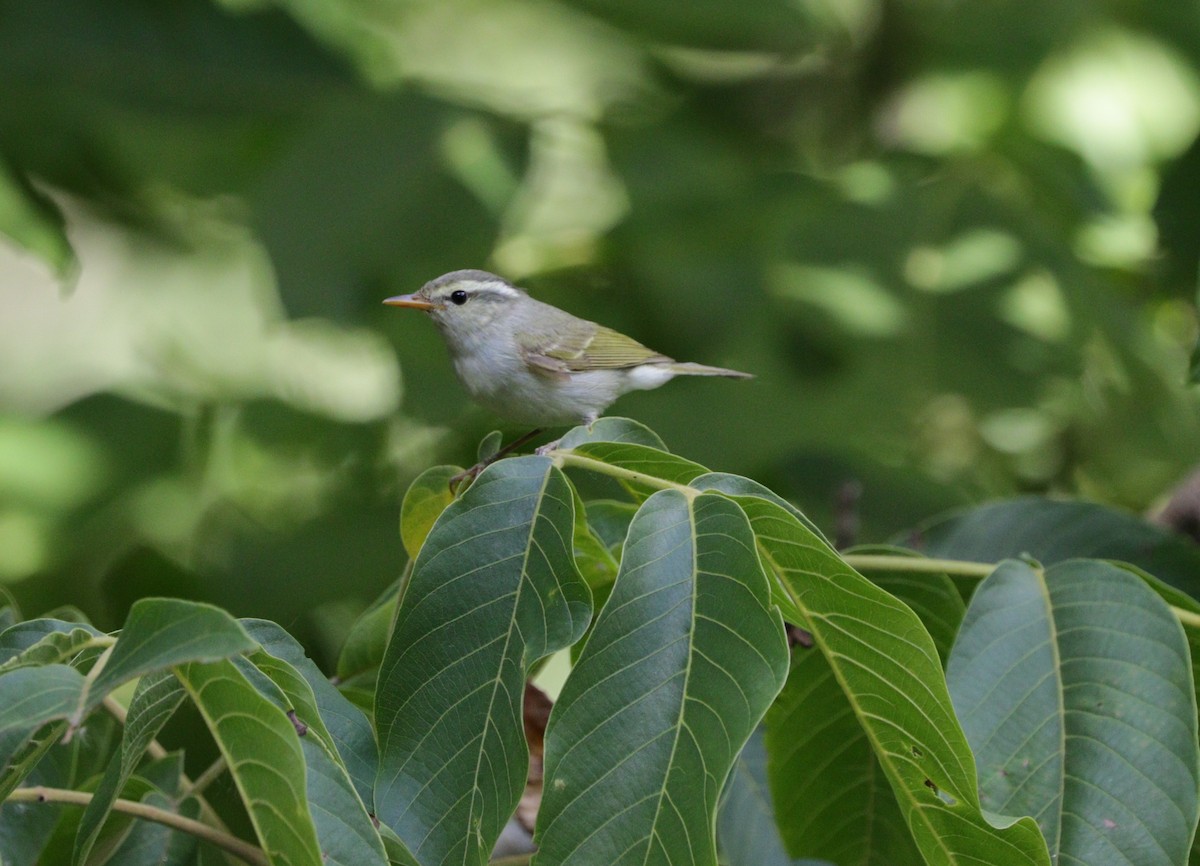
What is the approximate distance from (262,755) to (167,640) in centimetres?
13

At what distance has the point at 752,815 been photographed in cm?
185

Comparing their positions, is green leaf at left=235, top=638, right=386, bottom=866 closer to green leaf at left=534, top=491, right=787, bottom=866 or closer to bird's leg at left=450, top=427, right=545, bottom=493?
green leaf at left=534, top=491, right=787, bottom=866

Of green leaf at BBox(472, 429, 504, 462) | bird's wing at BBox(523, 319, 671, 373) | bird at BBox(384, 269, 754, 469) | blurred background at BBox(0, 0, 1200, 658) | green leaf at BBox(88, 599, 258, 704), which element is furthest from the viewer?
blurred background at BBox(0, 0, 1200, 658)

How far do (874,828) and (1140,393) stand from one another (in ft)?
8.42

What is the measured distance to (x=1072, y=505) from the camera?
2139mm

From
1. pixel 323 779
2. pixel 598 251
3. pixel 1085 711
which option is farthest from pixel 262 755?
pixel 598 251

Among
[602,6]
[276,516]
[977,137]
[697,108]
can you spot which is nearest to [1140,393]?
[977,137]

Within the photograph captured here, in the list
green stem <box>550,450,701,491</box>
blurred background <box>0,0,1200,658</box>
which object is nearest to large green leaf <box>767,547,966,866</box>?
→ green stem <box>550,450,701,491</box>

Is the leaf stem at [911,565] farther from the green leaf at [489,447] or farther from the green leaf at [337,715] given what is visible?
the green leaf at [337,715]

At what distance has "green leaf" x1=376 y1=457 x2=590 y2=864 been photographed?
1.16m

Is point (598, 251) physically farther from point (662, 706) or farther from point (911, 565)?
point (662, 706)

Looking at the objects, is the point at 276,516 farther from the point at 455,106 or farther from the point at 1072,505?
the point at 1072,505

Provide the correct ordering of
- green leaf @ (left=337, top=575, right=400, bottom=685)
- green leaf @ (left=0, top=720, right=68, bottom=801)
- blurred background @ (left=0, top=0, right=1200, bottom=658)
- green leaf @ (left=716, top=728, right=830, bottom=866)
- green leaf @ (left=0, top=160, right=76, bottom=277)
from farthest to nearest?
blurred background @ (left=0, top=0, right=1200, bottom=658) → green leaf @ (left=0, top=160, right=76, bottom=277) → green leaf @ (left=716, top=728, right=830, bottom=866) → green leaf @ (left=337, top=575, right=400, bottom=685) → green leaf @ (left=0, top=720, right=68, bottom=801)

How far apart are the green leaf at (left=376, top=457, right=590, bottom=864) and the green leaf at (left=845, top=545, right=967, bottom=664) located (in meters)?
0.59
